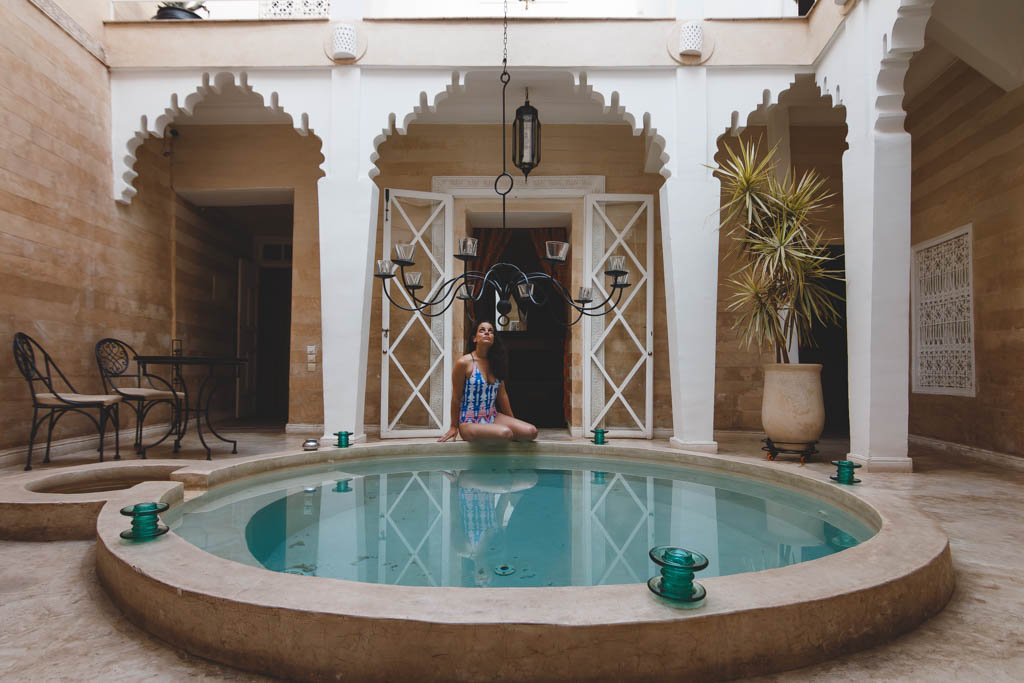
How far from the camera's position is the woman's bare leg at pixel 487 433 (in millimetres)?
4391

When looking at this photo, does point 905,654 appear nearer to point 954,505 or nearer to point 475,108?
point 954,505

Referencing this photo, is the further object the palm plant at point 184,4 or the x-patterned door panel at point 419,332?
the x-patterned door panel at point 419,332

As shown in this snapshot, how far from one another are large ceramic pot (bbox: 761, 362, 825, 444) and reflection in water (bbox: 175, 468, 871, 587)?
1288 mm

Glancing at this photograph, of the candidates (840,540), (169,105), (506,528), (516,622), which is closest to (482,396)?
(506,528)

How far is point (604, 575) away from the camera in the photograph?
206 cm

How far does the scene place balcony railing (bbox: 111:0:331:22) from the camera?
5.53 metres

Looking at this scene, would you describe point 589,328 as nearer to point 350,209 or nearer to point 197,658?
point 350,209

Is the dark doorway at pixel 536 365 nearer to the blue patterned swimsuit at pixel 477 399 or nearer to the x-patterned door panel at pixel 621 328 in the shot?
the x-patterned door panel at pixel 621 328

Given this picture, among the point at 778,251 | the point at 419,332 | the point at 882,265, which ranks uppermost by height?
the point at 778,251

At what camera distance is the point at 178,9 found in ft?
17.5

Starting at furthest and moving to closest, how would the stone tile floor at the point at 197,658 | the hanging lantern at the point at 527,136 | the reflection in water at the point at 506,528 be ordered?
the hanging lantern at the point at 527,136
the reflection in water at the point at 506,528
the stone tile floor at the point at 197,658

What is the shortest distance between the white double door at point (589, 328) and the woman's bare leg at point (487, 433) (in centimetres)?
155

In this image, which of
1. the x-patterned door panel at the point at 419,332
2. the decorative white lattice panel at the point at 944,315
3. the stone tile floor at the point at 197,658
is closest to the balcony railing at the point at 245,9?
the x-patterned door panel at the point at 419,332

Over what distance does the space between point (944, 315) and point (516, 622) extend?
565cm
